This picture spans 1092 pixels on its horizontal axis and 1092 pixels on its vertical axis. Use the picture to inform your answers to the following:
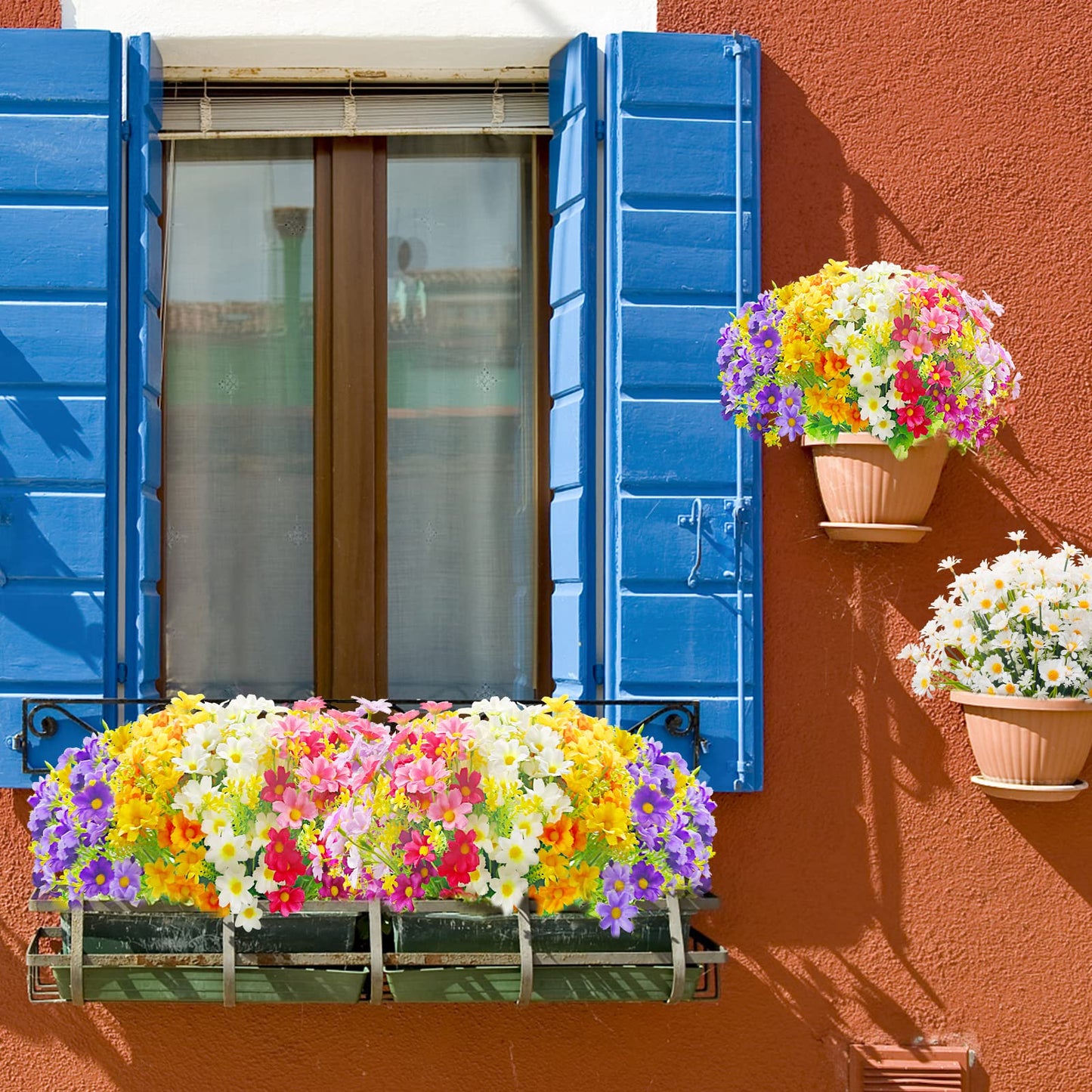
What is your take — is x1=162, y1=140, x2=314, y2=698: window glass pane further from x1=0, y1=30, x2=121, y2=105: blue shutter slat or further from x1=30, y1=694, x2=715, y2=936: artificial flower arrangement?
x1=30, y1=694, x2=715, y2=936: artificial flower arrangement

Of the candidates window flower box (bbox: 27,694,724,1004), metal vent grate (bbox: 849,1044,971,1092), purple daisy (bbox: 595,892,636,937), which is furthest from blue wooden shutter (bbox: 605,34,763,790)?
metal vent grate (bbox: 849,1044,971,1092)

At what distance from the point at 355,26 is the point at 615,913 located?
2.30m

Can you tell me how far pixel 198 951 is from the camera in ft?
10.1

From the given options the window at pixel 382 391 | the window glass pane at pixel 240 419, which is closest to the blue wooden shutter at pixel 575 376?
the window at pixel 382 391

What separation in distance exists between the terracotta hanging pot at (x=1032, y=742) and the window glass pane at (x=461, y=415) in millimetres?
1169

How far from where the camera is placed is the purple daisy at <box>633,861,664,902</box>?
312 centimetres

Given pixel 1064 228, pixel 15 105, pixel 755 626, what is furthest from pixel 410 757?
pixel 1064 228

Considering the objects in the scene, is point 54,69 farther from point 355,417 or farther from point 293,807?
point 293,807

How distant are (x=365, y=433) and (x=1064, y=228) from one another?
193 cm

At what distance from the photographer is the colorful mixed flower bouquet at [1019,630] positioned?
11.1 ft

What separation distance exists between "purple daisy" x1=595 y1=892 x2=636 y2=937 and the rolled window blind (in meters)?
2.02

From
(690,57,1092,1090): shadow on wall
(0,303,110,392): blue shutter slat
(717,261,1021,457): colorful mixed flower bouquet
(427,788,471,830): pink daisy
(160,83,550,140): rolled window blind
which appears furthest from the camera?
(160,83,550,140): rolled window blind

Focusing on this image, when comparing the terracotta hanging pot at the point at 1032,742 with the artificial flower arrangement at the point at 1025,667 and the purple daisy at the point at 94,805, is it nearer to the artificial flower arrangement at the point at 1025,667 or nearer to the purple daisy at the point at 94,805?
the artificial flower arrangement at the point at 1025,667

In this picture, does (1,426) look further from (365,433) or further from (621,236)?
(621,236)
